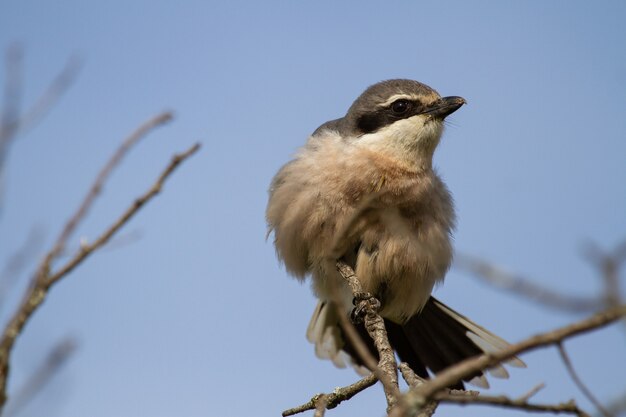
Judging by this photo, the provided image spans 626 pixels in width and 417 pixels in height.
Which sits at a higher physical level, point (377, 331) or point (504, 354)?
point (377, 331)

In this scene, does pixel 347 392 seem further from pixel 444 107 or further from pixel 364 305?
pixel 444 107

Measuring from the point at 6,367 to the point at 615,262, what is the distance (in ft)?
4.95

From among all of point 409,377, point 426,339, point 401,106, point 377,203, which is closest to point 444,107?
point 401,106

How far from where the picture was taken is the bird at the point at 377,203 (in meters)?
5.77

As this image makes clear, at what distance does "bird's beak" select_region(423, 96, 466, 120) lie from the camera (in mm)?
6252

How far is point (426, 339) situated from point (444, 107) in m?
2.22

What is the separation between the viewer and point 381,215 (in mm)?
5711

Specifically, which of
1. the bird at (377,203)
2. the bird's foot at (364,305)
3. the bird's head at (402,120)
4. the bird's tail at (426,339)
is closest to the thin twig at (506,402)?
the bird's foot at (364,305)

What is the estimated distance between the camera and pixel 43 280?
1.88 m

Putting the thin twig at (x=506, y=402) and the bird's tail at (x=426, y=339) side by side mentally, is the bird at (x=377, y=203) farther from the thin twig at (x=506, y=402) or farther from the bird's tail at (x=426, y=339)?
the thin twig at (x=506, y=402)

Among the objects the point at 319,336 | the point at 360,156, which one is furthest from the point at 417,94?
the point at 319,336

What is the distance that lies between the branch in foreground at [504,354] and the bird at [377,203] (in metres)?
3.48

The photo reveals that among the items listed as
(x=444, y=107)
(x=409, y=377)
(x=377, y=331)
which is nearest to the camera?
(x=409, y=377)

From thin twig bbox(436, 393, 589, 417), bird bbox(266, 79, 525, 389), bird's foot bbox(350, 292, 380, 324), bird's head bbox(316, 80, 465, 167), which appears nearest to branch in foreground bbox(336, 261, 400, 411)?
bird's foot bbox(350, 292, 380, 324)
